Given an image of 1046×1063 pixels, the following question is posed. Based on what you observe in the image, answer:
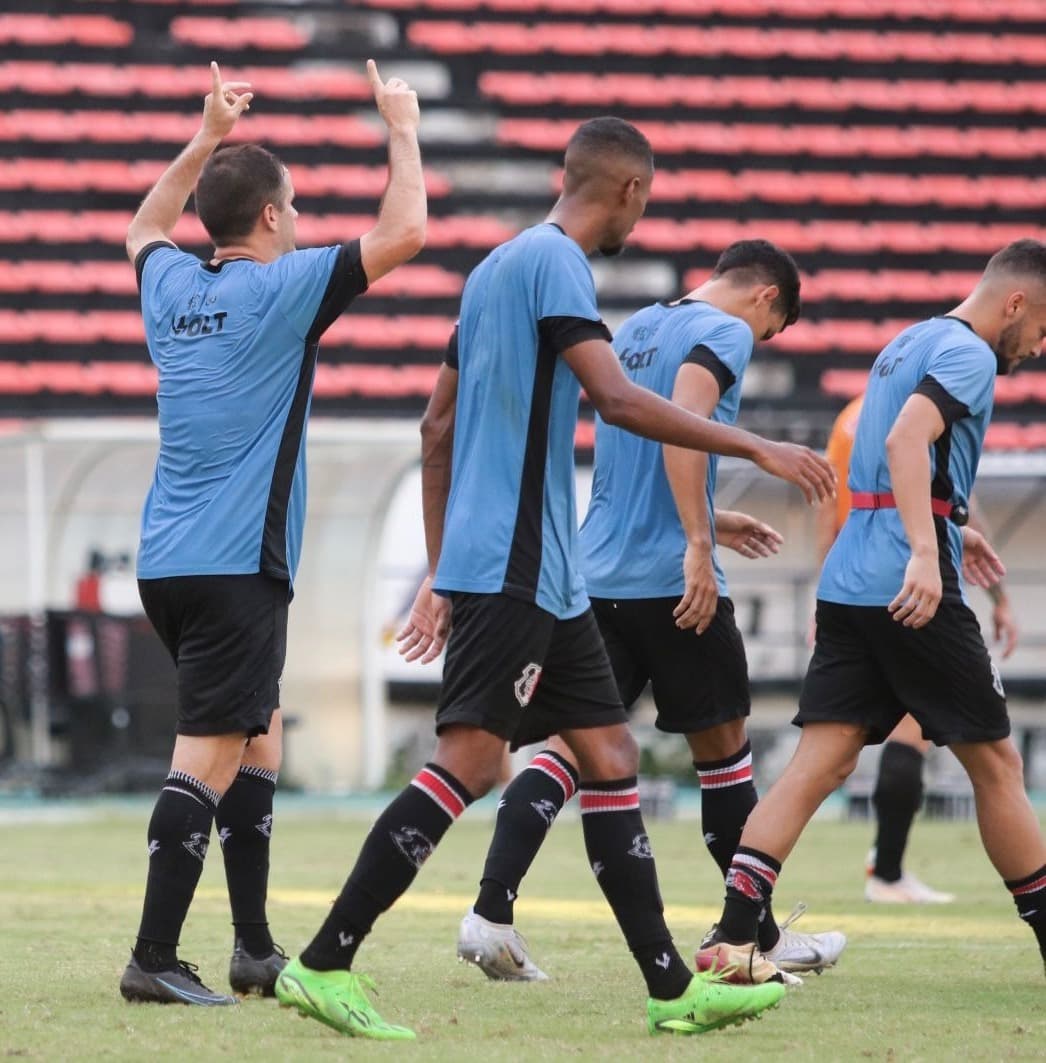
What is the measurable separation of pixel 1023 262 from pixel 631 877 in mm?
2052

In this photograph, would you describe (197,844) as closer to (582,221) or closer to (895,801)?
(582,221)

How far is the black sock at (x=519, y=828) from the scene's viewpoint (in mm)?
5520

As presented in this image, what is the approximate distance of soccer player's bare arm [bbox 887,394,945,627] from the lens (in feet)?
16.4

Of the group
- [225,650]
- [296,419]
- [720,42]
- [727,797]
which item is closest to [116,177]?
[720,42]

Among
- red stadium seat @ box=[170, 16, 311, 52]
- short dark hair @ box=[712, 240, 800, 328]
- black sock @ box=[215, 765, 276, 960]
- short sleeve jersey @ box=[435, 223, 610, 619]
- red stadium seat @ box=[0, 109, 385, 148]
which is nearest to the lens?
short sleeve jersey @ box=[435, 223, 610, 619]

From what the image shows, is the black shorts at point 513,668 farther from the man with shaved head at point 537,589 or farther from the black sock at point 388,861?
the black sock at point 388,861

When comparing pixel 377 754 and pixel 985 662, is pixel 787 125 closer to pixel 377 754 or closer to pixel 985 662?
pixel 377 754

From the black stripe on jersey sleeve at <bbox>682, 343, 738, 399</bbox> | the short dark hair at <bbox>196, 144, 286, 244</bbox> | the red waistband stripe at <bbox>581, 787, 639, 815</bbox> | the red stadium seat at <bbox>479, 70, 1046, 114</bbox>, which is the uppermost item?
the red stadium seat at <bbox>479, 70, 1046, 114</bbox>

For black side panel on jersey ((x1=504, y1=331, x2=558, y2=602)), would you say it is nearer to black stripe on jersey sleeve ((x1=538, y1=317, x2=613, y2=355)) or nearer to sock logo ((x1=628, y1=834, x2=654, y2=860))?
black stripe on jersey sleeve ((x1=538, y1=317, x2=613, y2=355))

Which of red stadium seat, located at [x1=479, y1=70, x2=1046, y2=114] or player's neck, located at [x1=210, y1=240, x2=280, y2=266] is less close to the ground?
red stadium seat, located at [x1=479, y1=70, x2=1046, y2=114]

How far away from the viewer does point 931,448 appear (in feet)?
17.1

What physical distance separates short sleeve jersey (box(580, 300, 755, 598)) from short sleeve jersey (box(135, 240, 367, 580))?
1.11 meters

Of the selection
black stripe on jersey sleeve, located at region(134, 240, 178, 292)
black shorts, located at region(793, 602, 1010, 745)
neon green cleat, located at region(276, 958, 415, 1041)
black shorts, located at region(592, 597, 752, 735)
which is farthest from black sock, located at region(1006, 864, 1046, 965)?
black stripe on jersey sleeve, located at region(134, 240, 178, 292)

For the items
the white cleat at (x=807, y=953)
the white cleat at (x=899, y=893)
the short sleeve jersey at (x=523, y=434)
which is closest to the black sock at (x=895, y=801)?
the white cleat at (x=899, y=893)
